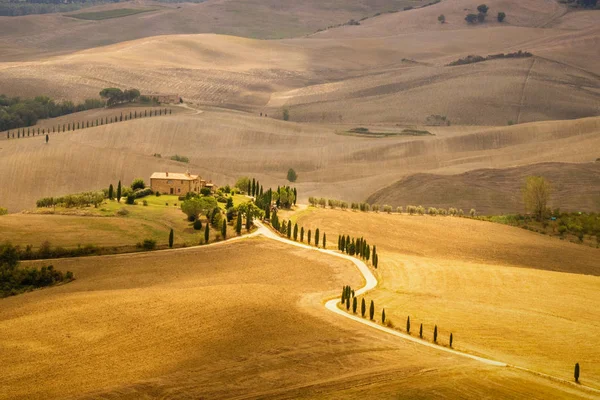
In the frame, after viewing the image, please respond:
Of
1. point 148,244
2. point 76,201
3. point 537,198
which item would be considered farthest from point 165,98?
point 148,244

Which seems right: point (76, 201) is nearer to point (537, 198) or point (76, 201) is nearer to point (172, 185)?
point (172, 185)

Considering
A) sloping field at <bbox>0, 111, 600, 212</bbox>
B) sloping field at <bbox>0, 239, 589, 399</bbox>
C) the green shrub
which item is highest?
sloping field at <bbox>0, 111, 600, 212</bbox>

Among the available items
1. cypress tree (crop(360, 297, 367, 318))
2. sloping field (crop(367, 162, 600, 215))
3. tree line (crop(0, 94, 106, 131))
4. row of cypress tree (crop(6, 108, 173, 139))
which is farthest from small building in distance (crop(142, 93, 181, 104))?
cypress tree (crop(360, 297, 367, 318))

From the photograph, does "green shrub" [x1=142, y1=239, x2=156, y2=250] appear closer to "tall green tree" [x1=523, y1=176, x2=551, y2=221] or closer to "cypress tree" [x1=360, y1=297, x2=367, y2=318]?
"cypress tree" [x1=360, y1=297, x2=367, y2=318]

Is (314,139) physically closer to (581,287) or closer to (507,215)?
(507,215)

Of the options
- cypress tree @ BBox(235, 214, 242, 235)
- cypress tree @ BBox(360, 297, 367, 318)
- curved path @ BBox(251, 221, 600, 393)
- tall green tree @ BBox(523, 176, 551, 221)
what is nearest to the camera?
curved path @ BBox(251, 221, 600, 393)

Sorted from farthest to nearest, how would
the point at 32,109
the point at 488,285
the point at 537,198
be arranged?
the point at 32,109, the point at 537,198, the point at 488,285

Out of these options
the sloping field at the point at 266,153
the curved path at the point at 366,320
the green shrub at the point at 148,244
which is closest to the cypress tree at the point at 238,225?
the curved path at the point at 366,320
